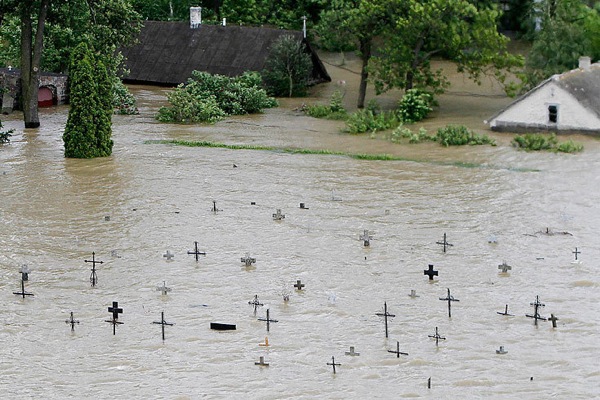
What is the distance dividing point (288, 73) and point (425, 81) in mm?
6853

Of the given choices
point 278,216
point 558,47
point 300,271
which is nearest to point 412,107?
point 558,47

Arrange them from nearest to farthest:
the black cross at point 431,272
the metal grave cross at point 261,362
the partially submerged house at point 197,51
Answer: the metal grave cross at point 261,362 → the black cross at point 431,272 → the partially submerged house at point 197,51

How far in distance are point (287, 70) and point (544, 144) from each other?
14.1 metres

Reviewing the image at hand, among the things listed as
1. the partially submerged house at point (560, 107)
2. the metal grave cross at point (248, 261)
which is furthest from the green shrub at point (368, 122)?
the metal grave cross at point (248, 261)

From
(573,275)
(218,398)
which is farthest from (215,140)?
(218,398)

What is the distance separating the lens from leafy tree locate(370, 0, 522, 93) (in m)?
42.9

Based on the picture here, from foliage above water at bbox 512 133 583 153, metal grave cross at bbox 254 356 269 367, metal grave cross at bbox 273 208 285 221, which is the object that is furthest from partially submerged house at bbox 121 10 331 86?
metal grave cross at bbox 254 356 269 367

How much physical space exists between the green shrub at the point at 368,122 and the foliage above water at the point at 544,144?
16.0 ft

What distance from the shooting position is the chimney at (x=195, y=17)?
54.0 meters

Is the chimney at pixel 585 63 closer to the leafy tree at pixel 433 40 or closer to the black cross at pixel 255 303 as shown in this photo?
the leafy tree at pixel 433 40

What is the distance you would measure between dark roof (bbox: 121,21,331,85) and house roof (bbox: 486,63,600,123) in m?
13.8

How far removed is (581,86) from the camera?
131 feet

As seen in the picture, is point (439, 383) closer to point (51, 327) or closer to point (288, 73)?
point (51, 327)

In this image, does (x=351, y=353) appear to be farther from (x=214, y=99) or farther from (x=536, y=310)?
(x=214, y=99)
